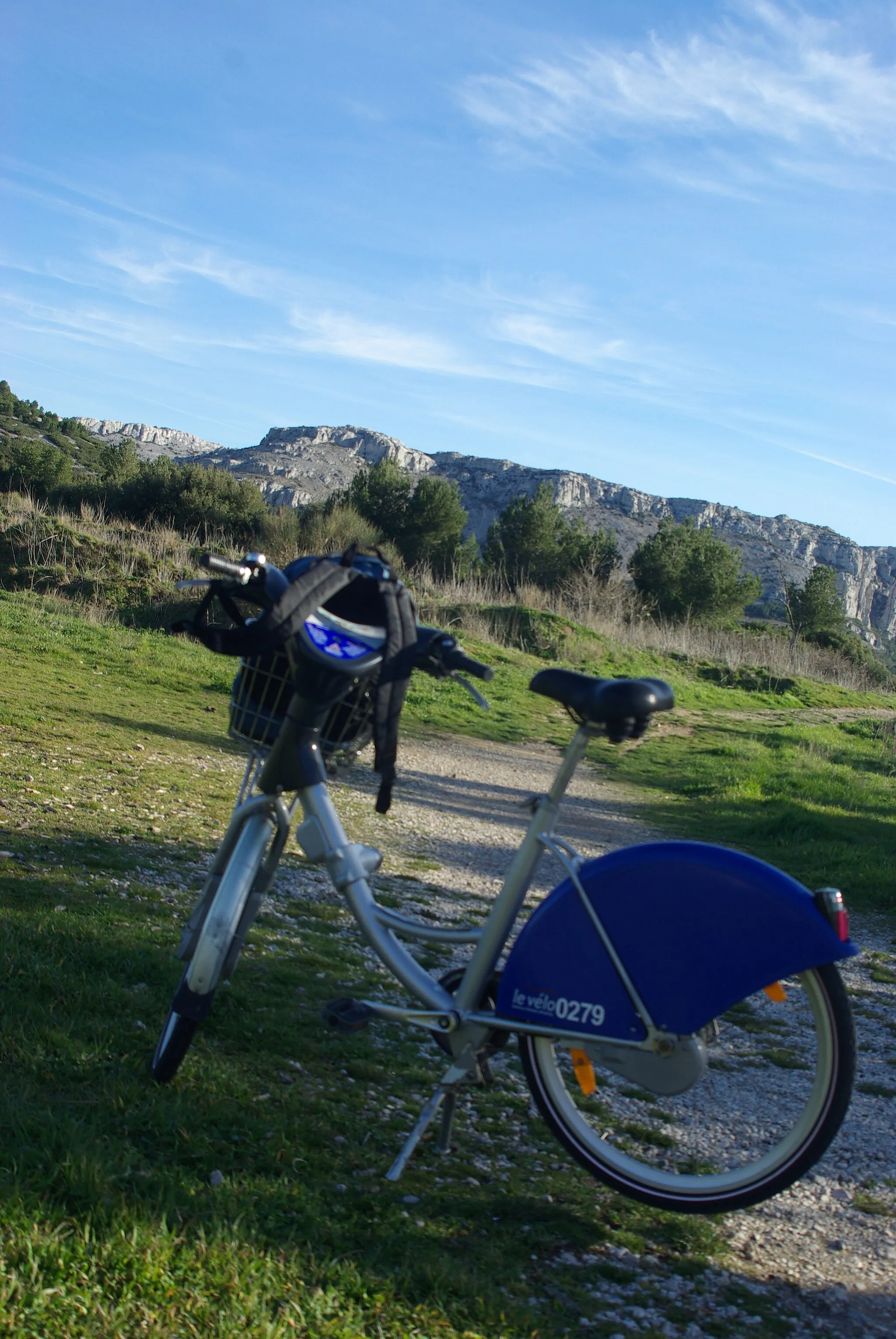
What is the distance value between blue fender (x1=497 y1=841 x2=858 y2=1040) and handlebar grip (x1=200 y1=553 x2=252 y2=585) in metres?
1.16

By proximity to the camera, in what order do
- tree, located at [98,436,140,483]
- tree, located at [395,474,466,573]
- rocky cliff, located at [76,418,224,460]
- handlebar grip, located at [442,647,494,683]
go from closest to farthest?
handlebar grip, located at [442,647,494,683]
tree, located at [395,474,466,573]
tree, located at [98,436,140,483]
rocky cliff, located at [76,418,224,460]

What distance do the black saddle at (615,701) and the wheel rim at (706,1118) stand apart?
729mm

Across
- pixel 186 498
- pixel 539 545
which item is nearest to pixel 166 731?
pixel 186 498

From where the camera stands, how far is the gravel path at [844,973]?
2398 mm

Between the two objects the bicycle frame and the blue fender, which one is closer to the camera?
the blue fender

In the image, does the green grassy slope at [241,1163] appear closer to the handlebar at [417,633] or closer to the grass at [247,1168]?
the grass at [247,1168]

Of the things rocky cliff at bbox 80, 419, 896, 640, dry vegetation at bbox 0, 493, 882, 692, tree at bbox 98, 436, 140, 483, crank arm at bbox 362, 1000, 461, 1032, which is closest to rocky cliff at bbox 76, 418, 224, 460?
rocky cliff at bbox 80, 419, 896, 640

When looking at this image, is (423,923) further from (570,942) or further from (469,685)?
(469,685)

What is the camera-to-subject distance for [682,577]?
137ft

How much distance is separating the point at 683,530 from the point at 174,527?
75.0 feet

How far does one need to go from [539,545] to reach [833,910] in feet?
155

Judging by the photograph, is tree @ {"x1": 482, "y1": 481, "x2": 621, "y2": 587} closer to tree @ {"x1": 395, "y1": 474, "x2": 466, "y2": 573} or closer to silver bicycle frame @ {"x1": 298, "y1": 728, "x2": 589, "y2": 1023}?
tree @ {"x1": 395, "y1": 474, "x2": 466, "y2": 573}

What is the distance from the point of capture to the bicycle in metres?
2.41

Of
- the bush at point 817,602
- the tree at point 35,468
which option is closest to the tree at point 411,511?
the tree at point 35,468
